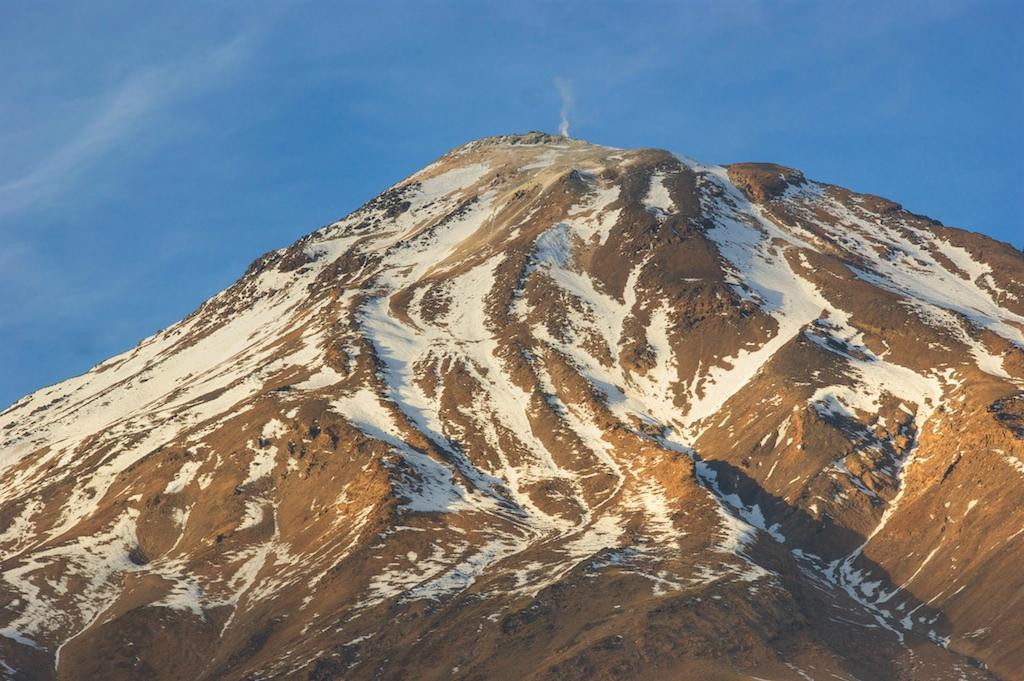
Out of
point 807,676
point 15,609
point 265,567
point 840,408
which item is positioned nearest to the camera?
point 807,676

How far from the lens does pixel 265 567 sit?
534 feet

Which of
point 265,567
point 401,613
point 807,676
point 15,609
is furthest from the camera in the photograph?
point 265,567

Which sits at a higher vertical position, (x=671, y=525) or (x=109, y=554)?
(x=109, y=554)

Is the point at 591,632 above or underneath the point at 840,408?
underneath

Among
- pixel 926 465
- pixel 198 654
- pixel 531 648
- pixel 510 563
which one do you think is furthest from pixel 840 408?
pixel 198 654

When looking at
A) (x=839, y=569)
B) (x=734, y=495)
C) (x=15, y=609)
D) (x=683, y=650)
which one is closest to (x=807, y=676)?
(x=683, y=650)

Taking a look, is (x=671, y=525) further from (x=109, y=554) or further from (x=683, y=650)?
(x=109, y=554)

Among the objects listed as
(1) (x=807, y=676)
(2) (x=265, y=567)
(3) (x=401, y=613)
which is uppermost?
(2) (x=265, y=567)

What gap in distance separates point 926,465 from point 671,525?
36.7m

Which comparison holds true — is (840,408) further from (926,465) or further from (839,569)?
(839,569)

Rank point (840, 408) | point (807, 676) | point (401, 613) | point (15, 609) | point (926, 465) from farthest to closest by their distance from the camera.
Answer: point (840, 408) < point (926, 465) < point (15, 609) < point (401, 613) < point (807, 676)

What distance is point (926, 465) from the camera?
174375 millimetres

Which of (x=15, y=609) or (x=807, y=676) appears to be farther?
(x=15, y=609)

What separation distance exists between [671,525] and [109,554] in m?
73.0
